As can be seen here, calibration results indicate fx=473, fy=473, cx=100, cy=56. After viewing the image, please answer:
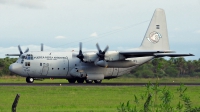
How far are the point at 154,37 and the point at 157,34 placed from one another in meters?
0.65

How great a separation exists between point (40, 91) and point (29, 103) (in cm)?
887

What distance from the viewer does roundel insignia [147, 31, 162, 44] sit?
54.5 metres

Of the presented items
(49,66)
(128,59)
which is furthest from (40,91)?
(128,59)

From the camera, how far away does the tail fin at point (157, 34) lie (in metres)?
54.3

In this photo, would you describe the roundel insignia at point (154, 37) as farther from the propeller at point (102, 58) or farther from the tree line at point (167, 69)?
the propeller at point (102, 58)

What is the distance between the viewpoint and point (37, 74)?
47.3m

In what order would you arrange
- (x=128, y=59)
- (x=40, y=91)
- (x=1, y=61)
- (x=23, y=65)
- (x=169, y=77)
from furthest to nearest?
1. (x=1, y=61)
2. (x=169, y=77)
3. (x=128, y=59)
4. (x=23, y=65)
5. (x=40, y=91)

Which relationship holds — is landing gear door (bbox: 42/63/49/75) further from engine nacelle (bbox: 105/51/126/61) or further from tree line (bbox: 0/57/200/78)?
tree line (bbox: 0/57/200/78)

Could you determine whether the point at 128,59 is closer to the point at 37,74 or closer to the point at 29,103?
the point at 37,74

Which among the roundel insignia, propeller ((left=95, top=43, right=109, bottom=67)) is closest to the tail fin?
the roundel insignia

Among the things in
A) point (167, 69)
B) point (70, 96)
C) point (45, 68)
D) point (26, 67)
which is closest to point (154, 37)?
point (167, 69)

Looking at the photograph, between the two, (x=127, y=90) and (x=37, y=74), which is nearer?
(x=127, y=90)

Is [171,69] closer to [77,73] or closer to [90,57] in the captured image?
[90,57]

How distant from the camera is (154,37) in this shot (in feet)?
179
